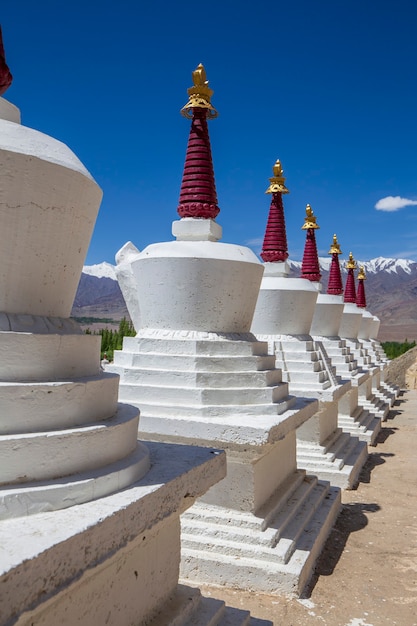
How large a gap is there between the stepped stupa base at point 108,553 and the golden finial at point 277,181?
535 centimetres

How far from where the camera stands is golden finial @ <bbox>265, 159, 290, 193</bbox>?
25.5ft

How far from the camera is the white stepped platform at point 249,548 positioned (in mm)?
4266

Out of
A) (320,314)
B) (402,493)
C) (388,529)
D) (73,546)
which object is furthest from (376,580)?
(320,314)

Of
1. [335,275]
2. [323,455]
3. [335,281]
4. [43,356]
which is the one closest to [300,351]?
[323,455]

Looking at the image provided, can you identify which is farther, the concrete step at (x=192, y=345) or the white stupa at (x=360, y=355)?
the white stupa at (x=360, y=355)

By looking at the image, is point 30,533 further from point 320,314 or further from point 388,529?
point 320,314

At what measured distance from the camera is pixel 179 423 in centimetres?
464

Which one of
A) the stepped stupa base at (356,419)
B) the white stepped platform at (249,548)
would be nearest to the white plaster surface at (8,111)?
the white stepped platform at (249,548)

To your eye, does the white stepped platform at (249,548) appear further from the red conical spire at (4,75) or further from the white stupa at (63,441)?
the red conical spire at (4,75)

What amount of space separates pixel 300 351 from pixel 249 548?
3.73m

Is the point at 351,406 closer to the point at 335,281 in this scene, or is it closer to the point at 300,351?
the point at 300,351

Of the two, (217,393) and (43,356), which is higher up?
(43,356)

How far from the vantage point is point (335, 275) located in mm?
13781

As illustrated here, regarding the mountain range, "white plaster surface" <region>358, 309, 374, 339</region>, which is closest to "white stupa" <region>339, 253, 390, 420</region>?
"white plaster surface" <region>358, 309, 374, 339</region>
